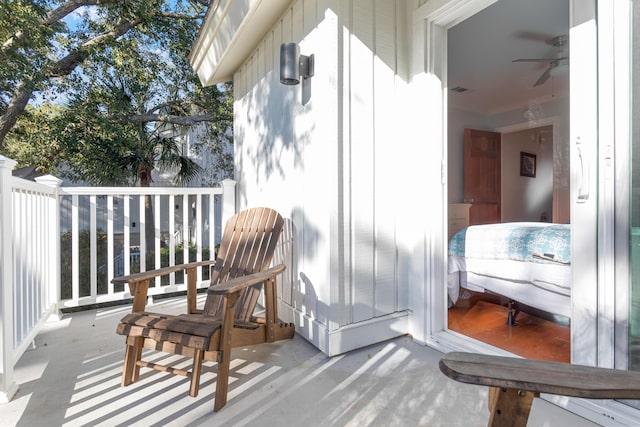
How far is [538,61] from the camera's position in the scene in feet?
12.4

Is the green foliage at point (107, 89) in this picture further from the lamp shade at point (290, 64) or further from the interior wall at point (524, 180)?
the interior wall at point (524, 180)

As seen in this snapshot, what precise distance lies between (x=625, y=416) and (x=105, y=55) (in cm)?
887

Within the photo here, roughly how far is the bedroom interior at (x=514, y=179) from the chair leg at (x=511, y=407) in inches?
70.9

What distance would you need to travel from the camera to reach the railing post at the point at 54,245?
3.01m

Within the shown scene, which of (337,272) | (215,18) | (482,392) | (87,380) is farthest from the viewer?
(215,18)

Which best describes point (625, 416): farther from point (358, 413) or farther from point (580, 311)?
point (358, 413)

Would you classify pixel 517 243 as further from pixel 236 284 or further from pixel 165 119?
pixel 165 119

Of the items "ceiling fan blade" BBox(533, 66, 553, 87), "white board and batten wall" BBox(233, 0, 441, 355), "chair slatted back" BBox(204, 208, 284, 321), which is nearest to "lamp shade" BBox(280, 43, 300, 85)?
"white board and batten wall" BBox(233, 0, 441, 355)

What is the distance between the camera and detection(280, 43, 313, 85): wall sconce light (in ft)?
8.20

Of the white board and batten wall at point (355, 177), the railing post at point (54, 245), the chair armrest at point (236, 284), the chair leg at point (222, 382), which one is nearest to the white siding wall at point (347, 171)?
the white board and batten wall at point (355, 177)

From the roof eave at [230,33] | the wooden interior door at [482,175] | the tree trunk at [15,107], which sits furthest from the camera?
the tree trunk at [15,107]

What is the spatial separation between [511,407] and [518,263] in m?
2.14

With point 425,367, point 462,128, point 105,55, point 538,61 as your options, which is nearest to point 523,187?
point 462,128

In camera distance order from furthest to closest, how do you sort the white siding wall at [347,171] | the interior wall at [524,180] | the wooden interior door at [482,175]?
the interior wall at [524,180] < the wooden interior door at [482,175] < the white siding wall at [347,171]
